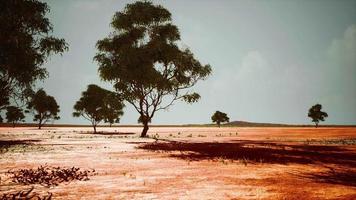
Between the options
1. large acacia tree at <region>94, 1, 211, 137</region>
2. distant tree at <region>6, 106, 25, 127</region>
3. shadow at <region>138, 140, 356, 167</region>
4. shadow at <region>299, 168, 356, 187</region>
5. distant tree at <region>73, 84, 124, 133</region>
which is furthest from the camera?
distant tree at <region>6, 106, 25, 127</region>

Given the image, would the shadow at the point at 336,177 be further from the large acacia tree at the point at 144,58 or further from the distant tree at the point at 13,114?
the distant tree at the point at 13,114

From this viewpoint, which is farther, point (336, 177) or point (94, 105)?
point (94, 105)

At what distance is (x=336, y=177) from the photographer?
14.3m

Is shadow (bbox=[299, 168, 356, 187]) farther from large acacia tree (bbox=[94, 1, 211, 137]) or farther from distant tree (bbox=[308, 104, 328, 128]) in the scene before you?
distant tree (bbox=[308, 104, 328, 128])

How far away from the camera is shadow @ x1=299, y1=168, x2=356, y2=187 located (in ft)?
42.4

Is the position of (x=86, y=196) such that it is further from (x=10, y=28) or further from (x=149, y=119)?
(x=149, y=119)

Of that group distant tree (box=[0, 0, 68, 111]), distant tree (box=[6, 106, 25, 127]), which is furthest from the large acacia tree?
distant tree (box=[6, 106, 25, 127])

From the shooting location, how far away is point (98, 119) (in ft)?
314

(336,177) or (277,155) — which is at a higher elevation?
(336,177)

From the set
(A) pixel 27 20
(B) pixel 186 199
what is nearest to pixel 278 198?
(B) pixel 186 199

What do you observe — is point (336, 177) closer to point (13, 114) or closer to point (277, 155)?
point (277, 155)

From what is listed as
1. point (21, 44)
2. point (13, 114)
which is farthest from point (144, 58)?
point (13, 114)

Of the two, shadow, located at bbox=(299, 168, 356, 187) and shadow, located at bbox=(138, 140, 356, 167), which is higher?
shadow, located at bbox=(299, 168, 356, 187)

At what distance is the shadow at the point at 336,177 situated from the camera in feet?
42.4
